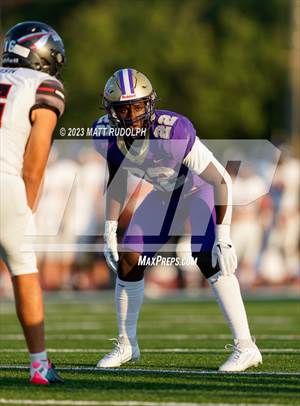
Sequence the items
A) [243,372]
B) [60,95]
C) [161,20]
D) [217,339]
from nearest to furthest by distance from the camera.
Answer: [60,95], [243,372], [217,339], [161,20]

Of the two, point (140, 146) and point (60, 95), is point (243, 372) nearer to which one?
point (140, 146)

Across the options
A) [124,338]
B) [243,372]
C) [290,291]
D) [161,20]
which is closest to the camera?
[243,372]

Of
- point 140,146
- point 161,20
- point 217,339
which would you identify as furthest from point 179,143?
point 161,20

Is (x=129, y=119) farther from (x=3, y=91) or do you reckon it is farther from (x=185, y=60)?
(x=185, y=60)

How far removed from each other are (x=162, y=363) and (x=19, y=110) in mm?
1969

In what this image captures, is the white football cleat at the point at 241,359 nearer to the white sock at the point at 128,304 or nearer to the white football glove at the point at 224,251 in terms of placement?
the white football glove at the point at 224,251

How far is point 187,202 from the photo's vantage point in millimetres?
6363

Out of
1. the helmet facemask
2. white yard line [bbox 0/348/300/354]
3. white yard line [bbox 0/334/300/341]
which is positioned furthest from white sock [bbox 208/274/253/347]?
white yard line [bbox 0/334/300/341]

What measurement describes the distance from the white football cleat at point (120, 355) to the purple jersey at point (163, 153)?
921 mm

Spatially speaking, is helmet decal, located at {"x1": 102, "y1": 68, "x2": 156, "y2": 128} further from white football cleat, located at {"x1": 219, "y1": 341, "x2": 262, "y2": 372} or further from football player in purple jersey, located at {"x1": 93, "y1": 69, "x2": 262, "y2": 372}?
white football cleat, located at {"x1": 219, "y1": 341, "x2": 262, "y2": 372}

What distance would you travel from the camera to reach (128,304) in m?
6.34

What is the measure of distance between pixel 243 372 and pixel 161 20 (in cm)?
2760

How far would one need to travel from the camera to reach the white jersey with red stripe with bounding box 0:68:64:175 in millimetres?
5043

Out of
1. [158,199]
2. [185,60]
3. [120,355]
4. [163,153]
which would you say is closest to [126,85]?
[163,153]
